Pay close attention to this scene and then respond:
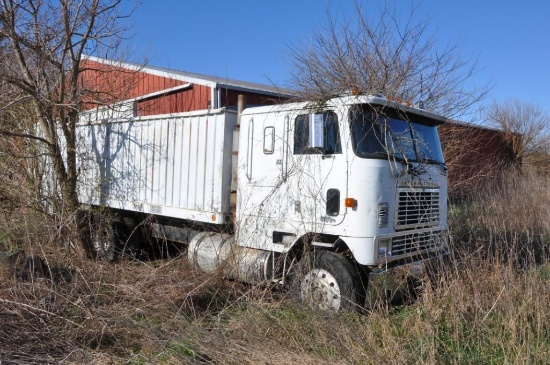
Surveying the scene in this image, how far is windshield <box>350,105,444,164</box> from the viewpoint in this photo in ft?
16.8

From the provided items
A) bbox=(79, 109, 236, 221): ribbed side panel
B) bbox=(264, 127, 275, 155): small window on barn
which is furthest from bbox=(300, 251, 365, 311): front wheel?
bbox=(79, 109, 236, 221): ribbed side panel

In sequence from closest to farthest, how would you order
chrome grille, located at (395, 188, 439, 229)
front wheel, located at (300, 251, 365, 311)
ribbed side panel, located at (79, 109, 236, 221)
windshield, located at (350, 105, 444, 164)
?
1. front wheel, located at (300, 251, 365, 311)
2. windshield, located at (350, 105, 444, 164)
3. chrome grille, located at (395, 188, 439, 229)
4. ribbed side panel, located at (79, 109, 236, 221)

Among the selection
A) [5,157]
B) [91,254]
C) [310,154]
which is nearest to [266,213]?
[310,154]

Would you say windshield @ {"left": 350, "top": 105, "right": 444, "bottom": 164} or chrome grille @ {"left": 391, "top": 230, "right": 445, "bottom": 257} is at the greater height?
windshield @ {"left": 350, "top": 105, "right": 444, "bottom": 164}

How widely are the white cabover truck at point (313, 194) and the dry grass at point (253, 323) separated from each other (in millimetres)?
404

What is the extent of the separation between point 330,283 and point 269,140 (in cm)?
187

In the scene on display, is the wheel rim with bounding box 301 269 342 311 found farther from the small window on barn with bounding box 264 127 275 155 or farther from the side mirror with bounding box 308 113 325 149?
the small window on barn with bounding box 264 127 275 155

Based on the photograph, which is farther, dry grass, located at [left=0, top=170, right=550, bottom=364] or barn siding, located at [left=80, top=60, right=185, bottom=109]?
barn siding, located at [left=80, top=60, right=185, bottom=109]

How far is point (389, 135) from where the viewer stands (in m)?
5.30

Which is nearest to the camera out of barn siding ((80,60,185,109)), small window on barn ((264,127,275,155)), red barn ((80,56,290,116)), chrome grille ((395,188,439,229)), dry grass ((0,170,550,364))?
dry grass ((0,170,550,364))

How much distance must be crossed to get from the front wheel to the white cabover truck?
0.04 ft

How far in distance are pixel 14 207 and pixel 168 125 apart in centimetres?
307

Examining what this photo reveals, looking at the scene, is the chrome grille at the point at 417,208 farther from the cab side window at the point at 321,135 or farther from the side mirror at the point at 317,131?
Answer: the side mirror at the point at 317,131

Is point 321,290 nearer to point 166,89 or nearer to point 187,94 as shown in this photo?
point 187,94
